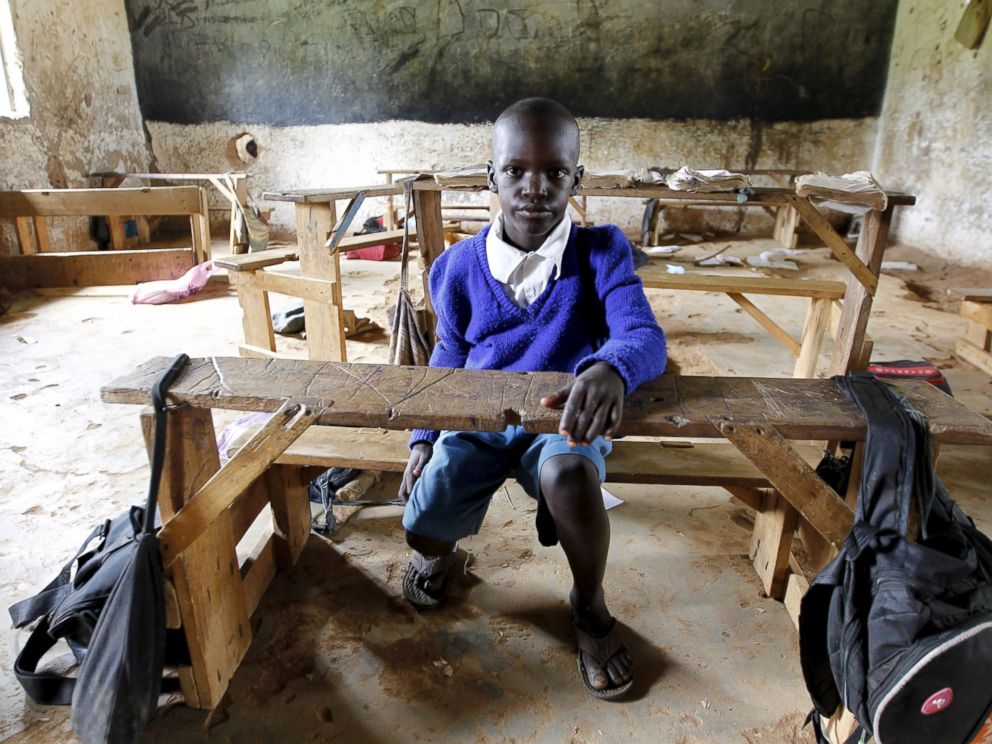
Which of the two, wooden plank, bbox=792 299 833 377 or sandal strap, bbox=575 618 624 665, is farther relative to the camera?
wooden plank, bbox=792 299 833 377

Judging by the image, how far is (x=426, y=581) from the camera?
187 cm

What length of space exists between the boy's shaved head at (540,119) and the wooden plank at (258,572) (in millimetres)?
1388

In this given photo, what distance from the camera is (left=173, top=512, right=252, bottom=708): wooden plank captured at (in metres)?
1.44

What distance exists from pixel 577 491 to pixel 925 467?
679 mm

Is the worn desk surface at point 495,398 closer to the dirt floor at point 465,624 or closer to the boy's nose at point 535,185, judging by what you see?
the boy's nose at point 535,185

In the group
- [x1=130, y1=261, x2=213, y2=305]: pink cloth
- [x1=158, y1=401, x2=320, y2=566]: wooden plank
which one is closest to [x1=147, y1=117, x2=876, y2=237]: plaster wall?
[x1=130, y1=261, x2=213, y2=305]: pink cloth

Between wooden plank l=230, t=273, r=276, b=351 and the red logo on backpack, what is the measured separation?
334cm

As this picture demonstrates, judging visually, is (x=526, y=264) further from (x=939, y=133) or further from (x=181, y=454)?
(x=939, y=133)

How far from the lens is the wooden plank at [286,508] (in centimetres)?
197

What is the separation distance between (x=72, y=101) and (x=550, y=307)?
8.43 meters

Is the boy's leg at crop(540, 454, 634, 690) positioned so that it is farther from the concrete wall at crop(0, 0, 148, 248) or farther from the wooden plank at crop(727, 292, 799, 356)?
the concrete wall at crop(0, 0, 148, 248)

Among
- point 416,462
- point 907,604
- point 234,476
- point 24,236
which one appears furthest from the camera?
point 24,236

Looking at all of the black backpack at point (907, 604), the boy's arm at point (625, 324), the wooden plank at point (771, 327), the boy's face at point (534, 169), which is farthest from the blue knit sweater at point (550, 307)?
the wooden plank at point (771, 327)

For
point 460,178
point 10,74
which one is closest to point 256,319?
point 460,178
